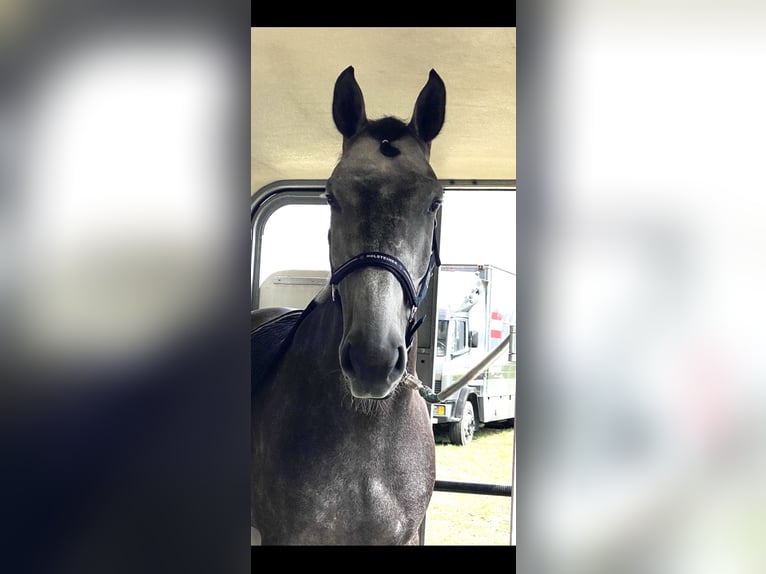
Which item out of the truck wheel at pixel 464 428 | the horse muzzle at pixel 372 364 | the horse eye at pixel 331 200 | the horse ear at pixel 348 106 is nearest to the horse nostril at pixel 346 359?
the horse muzzle at pixel 372 364

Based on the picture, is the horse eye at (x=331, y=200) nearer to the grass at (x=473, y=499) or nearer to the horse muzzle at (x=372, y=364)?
the horse muzzle at (x=372, y=364)

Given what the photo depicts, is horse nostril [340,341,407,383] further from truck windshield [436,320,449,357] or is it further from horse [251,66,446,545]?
truck windshield [436,320,449,357]

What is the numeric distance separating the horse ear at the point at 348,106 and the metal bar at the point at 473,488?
1096 millimetres

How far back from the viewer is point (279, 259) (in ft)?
5.64

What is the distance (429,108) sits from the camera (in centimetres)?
164

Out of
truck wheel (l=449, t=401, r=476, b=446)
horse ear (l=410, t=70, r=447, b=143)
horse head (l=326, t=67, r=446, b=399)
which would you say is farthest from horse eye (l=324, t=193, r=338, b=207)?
truck wheel (l=449, t=401, r=476, b=446)

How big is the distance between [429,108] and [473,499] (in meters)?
1.28

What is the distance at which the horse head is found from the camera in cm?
144

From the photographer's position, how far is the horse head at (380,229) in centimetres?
144

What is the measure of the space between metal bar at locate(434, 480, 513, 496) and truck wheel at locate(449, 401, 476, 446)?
13 cm
